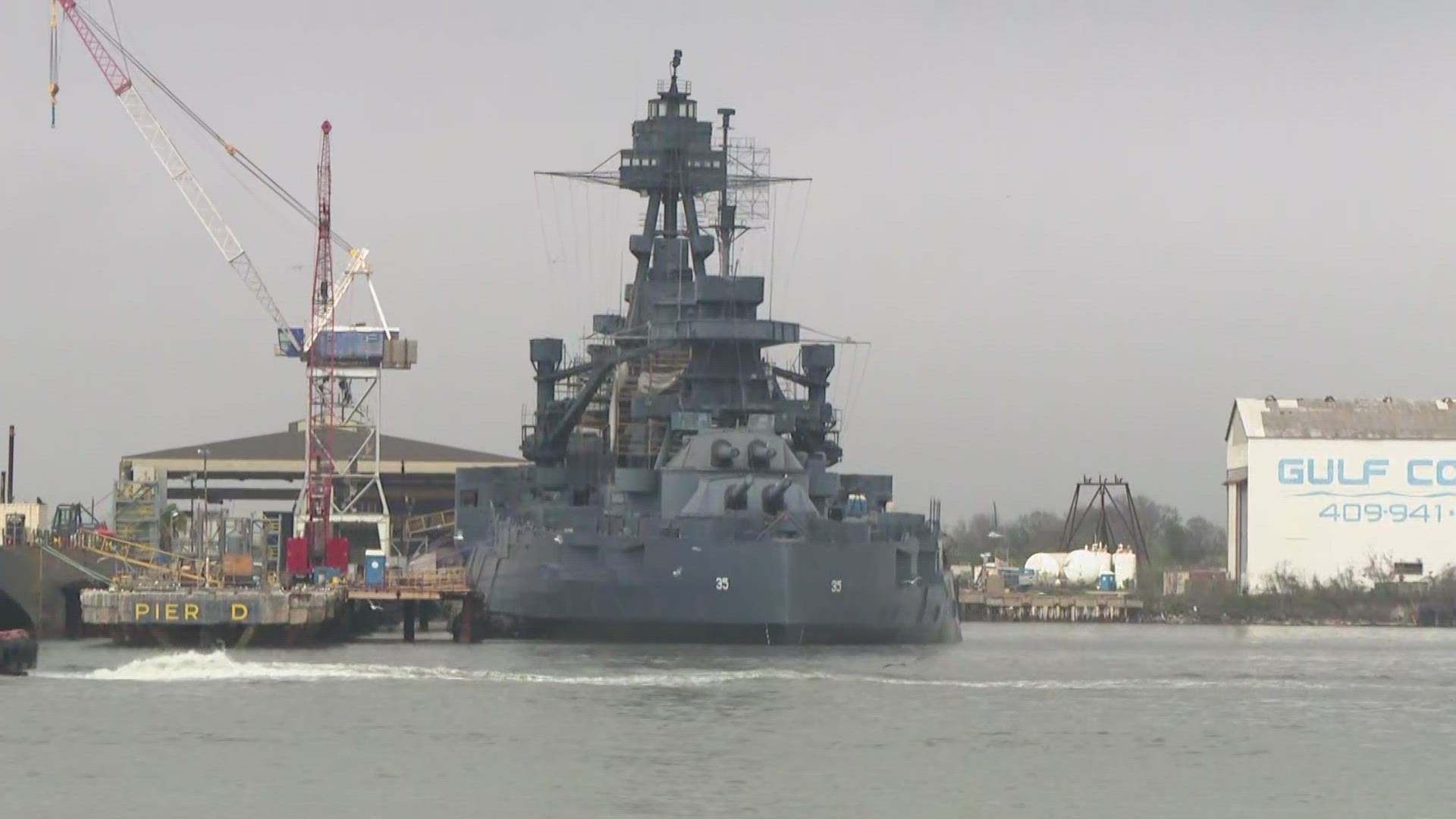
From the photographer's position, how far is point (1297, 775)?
36.8 meters

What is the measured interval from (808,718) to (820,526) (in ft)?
59.4

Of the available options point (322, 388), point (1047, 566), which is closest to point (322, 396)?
point (322, 388)

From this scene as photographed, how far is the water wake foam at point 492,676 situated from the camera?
49.8 m

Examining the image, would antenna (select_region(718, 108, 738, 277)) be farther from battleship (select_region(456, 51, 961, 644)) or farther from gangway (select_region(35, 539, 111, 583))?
gangway (select_region(35, 539, 111, 583))

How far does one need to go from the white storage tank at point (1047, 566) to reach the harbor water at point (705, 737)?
82.1 meters

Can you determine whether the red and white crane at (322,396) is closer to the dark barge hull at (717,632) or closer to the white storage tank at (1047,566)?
the dark barge hull at (717,632)

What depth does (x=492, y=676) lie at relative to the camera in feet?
166

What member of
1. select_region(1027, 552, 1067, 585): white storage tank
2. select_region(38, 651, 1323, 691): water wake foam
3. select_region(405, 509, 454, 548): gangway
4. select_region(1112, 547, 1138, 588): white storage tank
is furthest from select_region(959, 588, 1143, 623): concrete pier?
select_region(38, 651, 1323, 691): water wake foam

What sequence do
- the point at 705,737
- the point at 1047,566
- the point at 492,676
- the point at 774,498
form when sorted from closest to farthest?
the point at 705,737
the point at 492,676
the point at 774,498
the point at 1047,566

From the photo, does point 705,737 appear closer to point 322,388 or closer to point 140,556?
point 140,556

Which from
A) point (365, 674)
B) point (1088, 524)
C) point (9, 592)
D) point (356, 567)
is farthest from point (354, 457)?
point (1088, 524)

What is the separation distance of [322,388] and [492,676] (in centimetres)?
5083

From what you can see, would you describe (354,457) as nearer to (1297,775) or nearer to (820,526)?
(820,526)

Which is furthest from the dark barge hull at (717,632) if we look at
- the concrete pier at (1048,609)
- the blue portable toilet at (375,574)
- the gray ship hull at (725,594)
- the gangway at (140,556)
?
the concrete pier at (1048,609)
